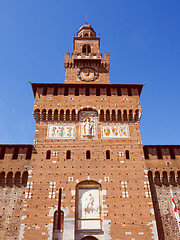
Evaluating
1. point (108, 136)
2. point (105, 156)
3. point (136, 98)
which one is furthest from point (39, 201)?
point (136, 98)

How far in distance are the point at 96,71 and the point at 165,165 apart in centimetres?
1027

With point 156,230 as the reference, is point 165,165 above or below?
above

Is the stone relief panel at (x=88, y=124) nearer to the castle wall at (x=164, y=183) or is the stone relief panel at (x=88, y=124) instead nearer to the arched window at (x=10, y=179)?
the castle wall at (x=164, y=183)

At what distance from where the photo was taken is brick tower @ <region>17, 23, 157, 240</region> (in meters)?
14.0

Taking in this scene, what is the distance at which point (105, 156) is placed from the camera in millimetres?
16312

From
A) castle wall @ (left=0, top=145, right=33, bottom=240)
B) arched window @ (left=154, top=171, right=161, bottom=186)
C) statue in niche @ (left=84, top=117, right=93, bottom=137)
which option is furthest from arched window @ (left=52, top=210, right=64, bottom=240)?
arched window @ (left=154, top=171, right=161, bottom=186)

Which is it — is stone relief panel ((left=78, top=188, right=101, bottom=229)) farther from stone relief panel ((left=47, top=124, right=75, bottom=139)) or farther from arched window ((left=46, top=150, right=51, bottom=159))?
stone relief panel ((left=47, top=124, right=75, bottom=139))

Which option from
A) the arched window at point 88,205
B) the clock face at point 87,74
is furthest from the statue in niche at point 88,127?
the clock face at point 87,74

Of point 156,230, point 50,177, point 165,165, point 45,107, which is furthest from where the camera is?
point 45,107

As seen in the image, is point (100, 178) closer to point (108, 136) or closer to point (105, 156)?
point (105, 156)

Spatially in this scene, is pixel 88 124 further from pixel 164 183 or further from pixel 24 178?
pixel 164 183

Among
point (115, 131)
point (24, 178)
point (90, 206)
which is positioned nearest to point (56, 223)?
point (90, 206)

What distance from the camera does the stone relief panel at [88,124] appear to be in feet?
56.0

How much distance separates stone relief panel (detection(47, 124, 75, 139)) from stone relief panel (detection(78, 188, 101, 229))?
3.92 metres
